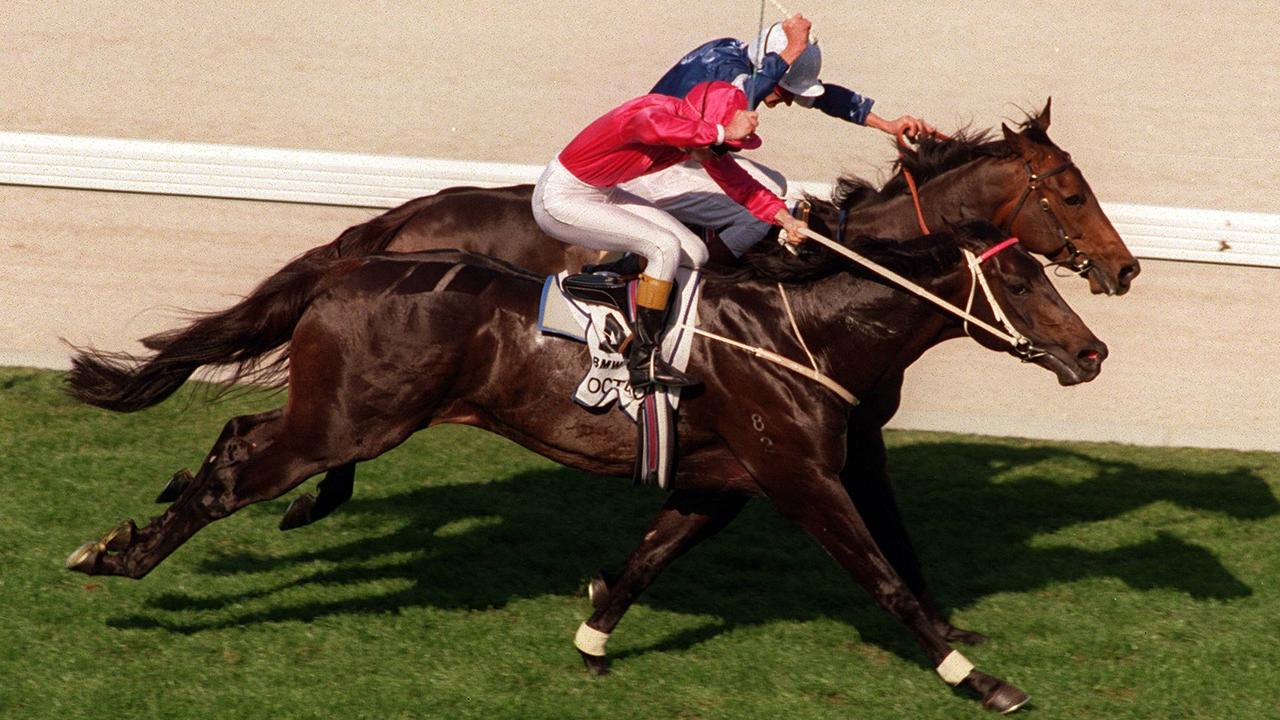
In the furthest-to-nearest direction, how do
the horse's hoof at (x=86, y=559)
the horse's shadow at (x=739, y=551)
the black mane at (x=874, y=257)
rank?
the horse's shadow at (x=739, y=551)
the horse's hoof at (x=86, y=559)
the black mane at (x=874, y=257)

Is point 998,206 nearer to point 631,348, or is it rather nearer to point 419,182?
point 631,348

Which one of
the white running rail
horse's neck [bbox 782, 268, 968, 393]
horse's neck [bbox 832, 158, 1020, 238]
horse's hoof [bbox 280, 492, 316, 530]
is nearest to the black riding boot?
horse's neck [bbox 782, 268, 968, 393]

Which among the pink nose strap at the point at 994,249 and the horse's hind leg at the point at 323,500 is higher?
the pink nose strap at the point at 994,249

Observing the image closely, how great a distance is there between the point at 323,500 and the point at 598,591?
52.4 inches

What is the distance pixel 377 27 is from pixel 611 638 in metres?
5.31

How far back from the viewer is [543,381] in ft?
17.6

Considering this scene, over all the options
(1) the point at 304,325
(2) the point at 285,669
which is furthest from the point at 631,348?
(2) the point at 285,669

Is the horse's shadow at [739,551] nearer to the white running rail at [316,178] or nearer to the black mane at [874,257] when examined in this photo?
the black mane at [874,257]

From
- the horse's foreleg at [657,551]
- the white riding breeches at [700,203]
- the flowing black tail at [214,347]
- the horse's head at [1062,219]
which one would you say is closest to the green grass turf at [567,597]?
the horse's foreleg at [657,551]

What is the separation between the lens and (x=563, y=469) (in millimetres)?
7926

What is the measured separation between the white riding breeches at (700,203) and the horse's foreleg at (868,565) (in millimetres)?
1260

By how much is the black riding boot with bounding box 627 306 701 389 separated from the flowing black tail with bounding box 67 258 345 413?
117 cm

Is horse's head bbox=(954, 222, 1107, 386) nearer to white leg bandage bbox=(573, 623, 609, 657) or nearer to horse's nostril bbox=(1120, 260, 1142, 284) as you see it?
horse's nostril bbox=(1120, 260, 1142, 284)

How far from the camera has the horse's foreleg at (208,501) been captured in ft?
17.5
